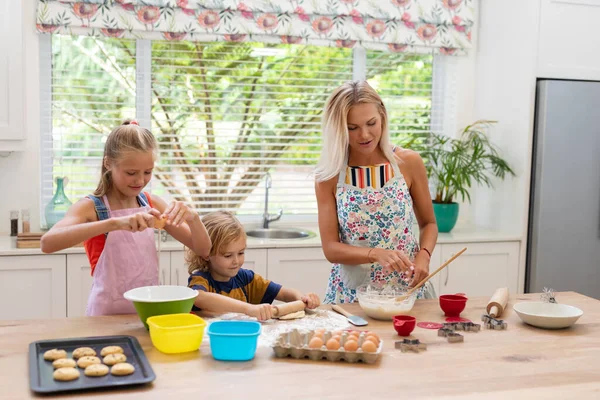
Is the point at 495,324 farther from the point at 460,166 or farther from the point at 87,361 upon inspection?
the point at 460,166

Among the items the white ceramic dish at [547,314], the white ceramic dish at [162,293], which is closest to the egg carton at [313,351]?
the white ceramic dish at [162,293]

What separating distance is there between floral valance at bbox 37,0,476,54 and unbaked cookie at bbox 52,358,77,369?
7.95ft

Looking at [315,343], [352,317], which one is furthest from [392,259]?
[315,343]

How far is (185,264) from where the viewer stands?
3.33 meters

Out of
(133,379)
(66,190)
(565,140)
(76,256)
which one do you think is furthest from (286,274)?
(133,379)

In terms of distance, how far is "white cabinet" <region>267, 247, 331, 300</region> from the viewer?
3.48 meters

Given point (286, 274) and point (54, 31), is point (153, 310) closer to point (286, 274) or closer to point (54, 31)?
point (286, 274)

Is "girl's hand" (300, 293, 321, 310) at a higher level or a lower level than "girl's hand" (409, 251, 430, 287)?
lower

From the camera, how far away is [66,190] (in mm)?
3801

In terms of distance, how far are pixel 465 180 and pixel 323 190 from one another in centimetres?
177

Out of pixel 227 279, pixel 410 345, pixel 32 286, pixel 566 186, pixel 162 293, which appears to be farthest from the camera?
pixel 566 186

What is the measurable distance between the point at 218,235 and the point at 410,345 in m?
0.67

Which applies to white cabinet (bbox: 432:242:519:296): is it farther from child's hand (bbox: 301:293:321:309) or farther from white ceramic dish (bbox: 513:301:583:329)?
child's hand (bbox: 301:293:321:309)

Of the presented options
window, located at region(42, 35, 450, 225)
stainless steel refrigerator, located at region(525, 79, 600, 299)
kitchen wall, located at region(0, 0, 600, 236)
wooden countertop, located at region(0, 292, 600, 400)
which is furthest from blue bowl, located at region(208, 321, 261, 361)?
stainless steel refrigerator, located at region(525, 79, 600, 299)
